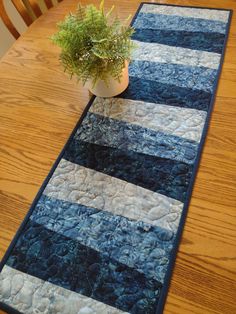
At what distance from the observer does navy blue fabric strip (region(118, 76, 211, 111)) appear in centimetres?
86

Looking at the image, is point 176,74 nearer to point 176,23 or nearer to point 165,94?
point 165,94

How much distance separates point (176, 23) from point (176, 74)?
0.26 metres

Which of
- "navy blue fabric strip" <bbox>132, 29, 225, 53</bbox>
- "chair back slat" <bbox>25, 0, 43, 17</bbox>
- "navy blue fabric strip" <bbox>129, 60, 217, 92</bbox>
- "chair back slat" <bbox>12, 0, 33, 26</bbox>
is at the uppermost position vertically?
"chair back slat" <bbox>25, 0, 43, 17</bbox>

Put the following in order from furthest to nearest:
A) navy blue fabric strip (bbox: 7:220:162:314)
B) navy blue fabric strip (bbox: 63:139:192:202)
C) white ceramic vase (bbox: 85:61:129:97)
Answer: white ceramic vase (bbox: 85:61:129:97) < navy blue fabric strip (bbox: 63:139:192:202) < navy blue fabric strip (bbox: 7:220:162:314)

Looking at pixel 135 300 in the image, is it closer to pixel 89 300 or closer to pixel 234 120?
pixel 89 300

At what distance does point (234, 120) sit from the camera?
2.62 feet

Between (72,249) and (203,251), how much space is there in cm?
29

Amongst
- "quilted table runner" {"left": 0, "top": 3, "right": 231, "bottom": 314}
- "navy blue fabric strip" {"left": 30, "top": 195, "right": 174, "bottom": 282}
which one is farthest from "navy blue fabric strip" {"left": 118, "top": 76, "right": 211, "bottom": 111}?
"navy blue fabric strip" {"left": 30, "top": 195, "right": 174, "bottom": 282}

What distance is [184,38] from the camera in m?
1.02

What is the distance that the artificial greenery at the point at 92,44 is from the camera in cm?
74

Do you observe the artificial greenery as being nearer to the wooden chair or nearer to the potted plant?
the potted plant

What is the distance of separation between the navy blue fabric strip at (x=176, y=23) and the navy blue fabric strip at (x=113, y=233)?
0.73m

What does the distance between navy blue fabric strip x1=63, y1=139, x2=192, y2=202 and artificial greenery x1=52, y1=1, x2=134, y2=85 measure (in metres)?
0.20

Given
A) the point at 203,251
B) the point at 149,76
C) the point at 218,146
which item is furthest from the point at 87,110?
the point at 203,251
